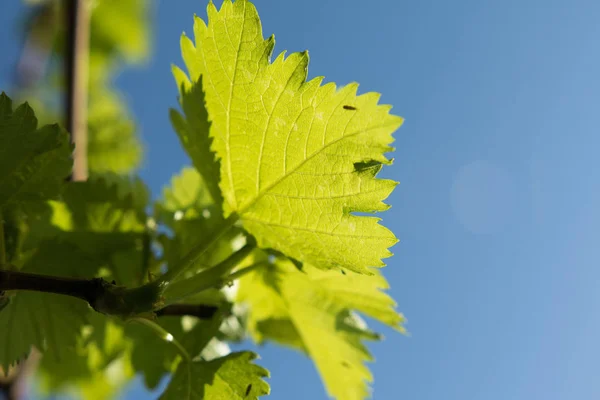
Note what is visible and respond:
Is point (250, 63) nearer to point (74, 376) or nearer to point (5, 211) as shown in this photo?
point (5, 211)

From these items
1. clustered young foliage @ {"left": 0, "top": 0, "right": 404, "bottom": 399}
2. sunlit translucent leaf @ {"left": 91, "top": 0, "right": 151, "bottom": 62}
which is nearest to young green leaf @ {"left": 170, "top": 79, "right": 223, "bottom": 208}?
clustered young foliage @ {"left": 0, "top": 0, "right": 404, "bottom": 399}

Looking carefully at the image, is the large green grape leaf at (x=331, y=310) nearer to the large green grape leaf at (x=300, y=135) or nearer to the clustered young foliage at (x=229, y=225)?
the clustered young foliage at (x=229, y=225)

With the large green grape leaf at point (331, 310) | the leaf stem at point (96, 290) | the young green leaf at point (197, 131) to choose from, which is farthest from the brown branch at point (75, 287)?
the large green grape leaf at point (331, 310)

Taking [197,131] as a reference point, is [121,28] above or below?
above

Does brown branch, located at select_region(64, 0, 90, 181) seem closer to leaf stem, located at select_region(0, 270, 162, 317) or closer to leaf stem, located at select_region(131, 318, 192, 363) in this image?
leaf stem, located at select_region(131, 318, 192, 363)

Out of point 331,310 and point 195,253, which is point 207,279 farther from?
point 331,310

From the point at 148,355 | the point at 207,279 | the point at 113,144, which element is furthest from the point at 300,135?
the point at 113,144

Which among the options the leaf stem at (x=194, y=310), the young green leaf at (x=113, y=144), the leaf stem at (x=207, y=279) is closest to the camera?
the leaf stem at (x=207, y=279)

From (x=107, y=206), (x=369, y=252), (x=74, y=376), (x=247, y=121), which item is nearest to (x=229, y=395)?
(x=369, y=252)
